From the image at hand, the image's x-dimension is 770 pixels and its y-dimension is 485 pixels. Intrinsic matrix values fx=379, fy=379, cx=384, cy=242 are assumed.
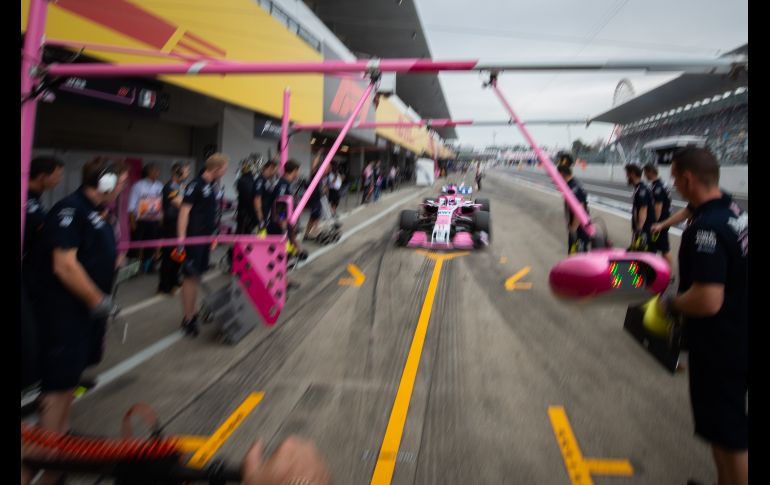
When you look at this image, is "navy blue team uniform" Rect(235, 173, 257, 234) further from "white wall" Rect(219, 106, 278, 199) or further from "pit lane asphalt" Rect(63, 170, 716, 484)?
"white wall" Rect(219, 106, 278, 199)

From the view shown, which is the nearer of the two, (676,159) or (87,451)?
(87,451)

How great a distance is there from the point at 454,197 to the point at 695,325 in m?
8.57

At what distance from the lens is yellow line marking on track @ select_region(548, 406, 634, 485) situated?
2355mm

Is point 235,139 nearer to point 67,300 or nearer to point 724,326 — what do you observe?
point 67,300

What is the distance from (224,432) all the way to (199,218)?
2552mm

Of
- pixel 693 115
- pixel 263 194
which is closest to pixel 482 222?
pixel 263 194

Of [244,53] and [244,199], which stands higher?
[244,53]

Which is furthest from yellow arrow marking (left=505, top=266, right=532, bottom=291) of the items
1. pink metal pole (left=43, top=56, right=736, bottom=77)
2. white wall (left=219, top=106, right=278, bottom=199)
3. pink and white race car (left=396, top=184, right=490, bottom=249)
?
white wall (left=219, top=106, right=278, bottom=199)

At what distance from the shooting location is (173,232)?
5547mm

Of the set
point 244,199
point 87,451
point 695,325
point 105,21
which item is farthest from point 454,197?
point 87,451

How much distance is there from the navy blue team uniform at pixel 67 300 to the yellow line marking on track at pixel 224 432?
893mm

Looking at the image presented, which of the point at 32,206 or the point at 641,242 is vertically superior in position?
the point at 32,206

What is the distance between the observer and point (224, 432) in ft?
9.00
